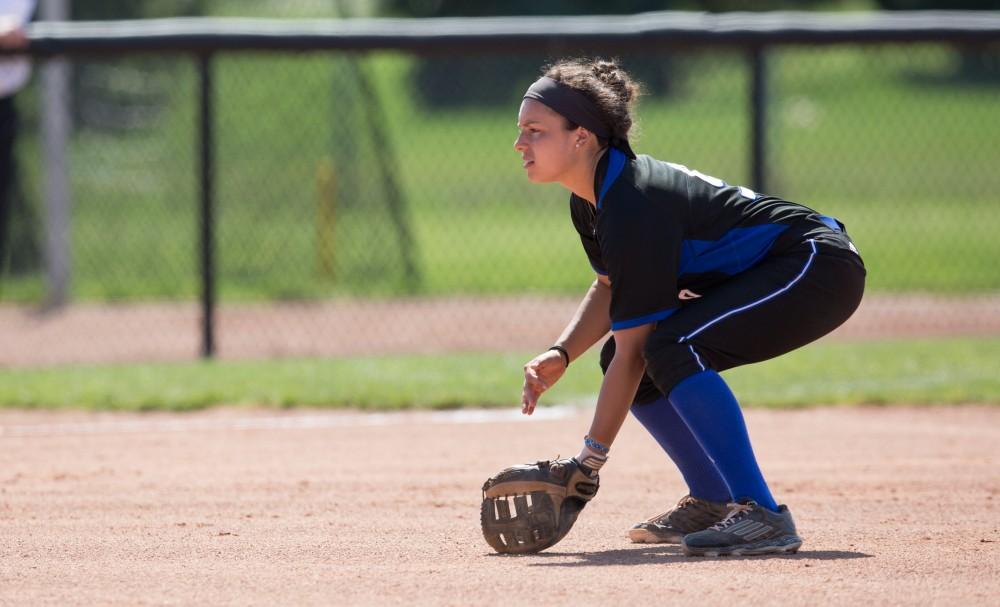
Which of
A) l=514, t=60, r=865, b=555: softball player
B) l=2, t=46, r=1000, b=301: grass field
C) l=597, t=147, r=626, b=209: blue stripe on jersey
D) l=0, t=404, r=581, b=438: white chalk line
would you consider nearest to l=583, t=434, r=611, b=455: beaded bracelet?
l=514, t=60, r=865, b=555: softball player

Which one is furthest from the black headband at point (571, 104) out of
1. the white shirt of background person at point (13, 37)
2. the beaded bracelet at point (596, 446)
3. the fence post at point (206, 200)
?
the white shirt of background person at point (13, 37)

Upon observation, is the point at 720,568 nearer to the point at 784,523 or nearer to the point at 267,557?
the point at 784,523

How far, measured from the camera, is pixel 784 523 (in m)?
3.93

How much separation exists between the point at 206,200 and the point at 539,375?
5320 millimetres

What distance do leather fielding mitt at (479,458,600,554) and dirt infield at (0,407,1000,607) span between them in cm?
7

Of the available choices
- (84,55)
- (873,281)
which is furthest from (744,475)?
(873,281)

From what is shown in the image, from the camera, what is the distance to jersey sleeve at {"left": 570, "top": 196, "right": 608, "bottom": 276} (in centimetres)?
419

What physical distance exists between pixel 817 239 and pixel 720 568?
1036 mm

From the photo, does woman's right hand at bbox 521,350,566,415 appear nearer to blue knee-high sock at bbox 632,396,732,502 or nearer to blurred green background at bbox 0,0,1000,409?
blue knee-high sock at bbox 632,396,732,502

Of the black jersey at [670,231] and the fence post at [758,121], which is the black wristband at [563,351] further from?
the fence post at [758,121]

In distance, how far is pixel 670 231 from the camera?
3859 millimetres

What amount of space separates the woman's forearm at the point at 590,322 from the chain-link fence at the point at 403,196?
52 centimetres

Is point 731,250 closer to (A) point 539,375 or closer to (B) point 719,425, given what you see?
(B) point 719,425

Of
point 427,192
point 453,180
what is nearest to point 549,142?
point 427,192
